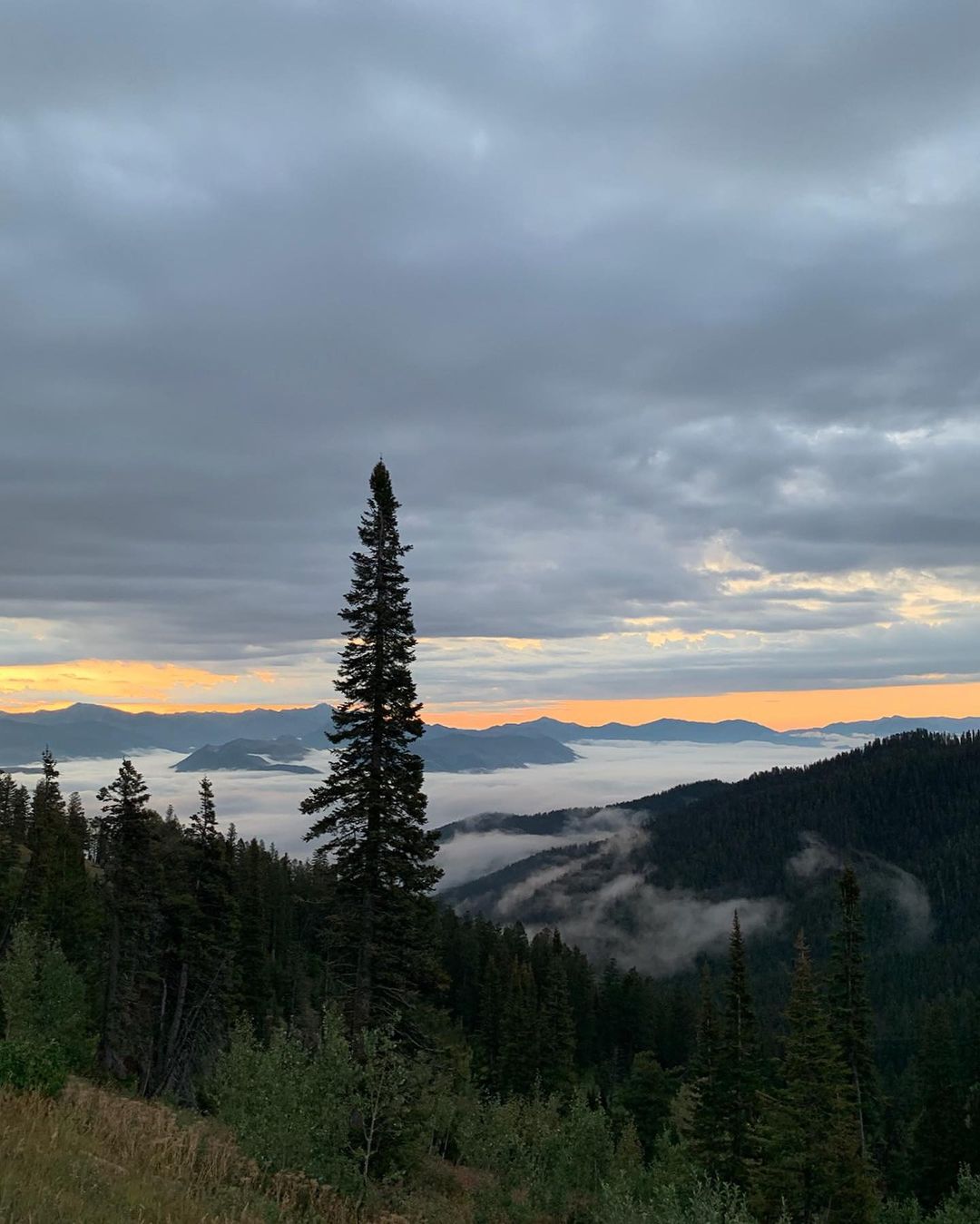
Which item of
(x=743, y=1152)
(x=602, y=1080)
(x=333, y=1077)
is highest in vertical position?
(x=333, y=1077)

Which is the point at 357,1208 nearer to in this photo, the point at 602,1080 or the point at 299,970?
the point at 299,970

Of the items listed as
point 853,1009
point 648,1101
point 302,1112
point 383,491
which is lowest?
point 648,1101

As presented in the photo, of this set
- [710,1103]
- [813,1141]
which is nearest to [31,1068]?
[813,1141]

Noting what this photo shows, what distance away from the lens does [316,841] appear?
92.6 feet

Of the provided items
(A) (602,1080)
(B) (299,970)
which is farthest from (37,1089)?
(A) (602,1080)

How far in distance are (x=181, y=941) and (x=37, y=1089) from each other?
35.6 metres

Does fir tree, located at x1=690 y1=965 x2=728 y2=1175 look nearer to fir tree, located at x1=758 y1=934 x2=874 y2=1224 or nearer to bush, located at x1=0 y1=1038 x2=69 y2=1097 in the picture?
fir tree, located at x1=758 y1=934 x2=874 y2=1224

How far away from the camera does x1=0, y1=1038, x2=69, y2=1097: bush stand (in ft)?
45.5

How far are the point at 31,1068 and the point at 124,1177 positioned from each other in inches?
165

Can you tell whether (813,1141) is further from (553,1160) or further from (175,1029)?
(175,1029)

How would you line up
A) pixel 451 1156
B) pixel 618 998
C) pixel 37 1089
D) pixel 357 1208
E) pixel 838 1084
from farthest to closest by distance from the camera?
pixel 618 998, pixel 451 1156, pixel 838 1084, pixel 357 1208, pixel 37 1089

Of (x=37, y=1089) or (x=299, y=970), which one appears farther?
(x=299, y=970)

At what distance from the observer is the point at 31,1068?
14086 mm

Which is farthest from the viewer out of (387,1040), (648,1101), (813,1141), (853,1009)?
(648,1101)
